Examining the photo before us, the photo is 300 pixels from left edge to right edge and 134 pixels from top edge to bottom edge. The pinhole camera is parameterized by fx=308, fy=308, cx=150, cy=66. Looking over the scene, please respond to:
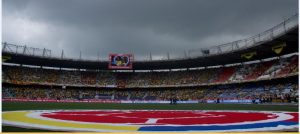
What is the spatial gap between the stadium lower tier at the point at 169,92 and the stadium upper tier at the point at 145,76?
5.93ft

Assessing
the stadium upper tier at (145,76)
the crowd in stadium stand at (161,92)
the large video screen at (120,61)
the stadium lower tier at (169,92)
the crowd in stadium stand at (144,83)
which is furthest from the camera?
the large video screen at (120,61)

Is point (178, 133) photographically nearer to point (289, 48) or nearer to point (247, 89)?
point (289, 48)

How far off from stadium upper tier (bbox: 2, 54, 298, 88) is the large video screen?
7.49m

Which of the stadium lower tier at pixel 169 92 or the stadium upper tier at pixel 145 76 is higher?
the stadium upper tier at pixel 145 76

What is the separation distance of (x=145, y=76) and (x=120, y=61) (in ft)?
39.4

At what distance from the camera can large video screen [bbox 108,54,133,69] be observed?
7912 cm

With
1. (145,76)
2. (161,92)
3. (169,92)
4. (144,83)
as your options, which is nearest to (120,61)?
(144,83)

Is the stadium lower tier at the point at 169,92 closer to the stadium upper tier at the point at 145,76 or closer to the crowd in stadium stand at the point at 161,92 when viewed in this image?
the crowd in stadium stand at the point at 161,92

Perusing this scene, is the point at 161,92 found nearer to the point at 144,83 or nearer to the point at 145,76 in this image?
the point at 144,83

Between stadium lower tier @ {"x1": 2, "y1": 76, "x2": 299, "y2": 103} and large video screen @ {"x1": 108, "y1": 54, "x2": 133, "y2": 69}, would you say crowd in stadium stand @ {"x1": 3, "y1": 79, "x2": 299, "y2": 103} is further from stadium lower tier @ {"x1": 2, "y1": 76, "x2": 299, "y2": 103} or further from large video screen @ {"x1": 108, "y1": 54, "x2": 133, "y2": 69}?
large video screen @ {"x1": 108, "y1": 54, "x2": 133, "y2": 69}

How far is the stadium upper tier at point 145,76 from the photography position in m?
68.4

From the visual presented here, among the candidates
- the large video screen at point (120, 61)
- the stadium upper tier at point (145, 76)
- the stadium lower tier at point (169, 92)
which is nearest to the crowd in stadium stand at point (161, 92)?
the stadium lower tier at point (169, 92)

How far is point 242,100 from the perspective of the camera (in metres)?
58.9

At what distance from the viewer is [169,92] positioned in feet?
270
